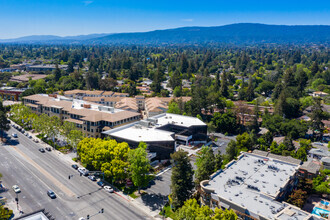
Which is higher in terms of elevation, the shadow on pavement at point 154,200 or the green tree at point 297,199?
the green tree at point 297,199

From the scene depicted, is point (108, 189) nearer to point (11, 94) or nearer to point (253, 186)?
point (253, 186)

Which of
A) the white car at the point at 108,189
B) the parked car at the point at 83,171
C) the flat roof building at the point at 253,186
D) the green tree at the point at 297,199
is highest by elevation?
the flat roof building at the point at 253,186

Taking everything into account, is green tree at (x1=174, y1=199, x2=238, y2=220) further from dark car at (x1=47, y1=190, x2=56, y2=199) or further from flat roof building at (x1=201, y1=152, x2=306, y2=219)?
dark car at (x1=47, y1=190, x2=56, y2=199)

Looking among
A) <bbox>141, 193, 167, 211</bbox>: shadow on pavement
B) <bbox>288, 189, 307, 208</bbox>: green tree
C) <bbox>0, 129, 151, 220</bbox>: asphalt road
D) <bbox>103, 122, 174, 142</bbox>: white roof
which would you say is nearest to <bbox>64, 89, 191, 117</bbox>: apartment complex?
<bbox>103, 122, 174, 142</bbox>: white roof

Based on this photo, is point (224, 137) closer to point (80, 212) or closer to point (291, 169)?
point (291, 169)

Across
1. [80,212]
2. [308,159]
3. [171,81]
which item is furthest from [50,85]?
[308,159]

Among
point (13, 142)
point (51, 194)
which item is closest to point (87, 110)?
point (13, 142)

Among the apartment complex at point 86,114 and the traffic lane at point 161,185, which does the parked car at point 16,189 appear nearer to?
the traffic lane at point 161,185

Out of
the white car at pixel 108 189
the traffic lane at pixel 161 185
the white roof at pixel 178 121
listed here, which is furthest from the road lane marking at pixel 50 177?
the white roof at pixel 178 121
